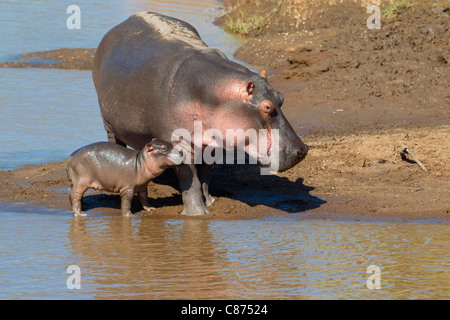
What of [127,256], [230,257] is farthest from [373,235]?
[127,256]

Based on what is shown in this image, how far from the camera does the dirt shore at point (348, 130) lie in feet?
27.0

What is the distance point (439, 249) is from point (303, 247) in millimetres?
1038

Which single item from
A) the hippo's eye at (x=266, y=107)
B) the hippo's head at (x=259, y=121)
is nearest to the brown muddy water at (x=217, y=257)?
the hippo's head at (x=259, y=121)

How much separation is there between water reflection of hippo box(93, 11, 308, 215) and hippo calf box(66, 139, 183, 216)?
0.28 metres

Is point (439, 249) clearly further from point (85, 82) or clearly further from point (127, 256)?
point (85, 82)

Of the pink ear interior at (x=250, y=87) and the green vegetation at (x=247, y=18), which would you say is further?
the green vegetation at (x=247, y=18)

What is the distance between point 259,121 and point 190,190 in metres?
1.15

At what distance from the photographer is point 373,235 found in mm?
6980

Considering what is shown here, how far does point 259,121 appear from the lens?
7.09 metres

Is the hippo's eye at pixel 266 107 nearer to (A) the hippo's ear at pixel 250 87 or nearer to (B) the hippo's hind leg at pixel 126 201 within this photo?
(A) the hippo's ear at pixel 250 87

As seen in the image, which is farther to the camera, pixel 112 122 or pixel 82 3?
pixel 82 3

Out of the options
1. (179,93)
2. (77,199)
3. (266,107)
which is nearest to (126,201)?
(77,199)

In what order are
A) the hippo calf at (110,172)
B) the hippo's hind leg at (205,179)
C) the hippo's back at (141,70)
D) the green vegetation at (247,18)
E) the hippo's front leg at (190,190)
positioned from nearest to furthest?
the hippo's back at (141,70), the hippo's front leg at (190,190), the hippo calf at (110,172), the hippo's hind leg at (205,179), the green vegetation at (247,18)

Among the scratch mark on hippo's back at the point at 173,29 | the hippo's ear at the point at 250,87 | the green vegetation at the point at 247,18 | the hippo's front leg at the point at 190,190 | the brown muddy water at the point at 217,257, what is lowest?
the brown muddy water at the point at 217,257
